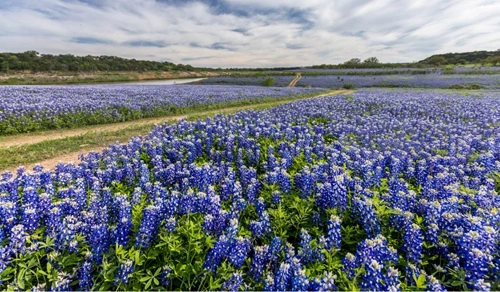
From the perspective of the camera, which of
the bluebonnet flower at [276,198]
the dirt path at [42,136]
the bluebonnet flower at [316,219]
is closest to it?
the bluebonnet flower at [316,219]

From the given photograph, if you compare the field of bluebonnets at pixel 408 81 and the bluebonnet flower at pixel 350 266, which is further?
the field of bluebonnets at pixel 408 81

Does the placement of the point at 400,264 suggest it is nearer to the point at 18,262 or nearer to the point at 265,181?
the point at 265,181

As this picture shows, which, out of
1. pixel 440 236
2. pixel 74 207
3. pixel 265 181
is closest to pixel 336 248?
pixel 440 236

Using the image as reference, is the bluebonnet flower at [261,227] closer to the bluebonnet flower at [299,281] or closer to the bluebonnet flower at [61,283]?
the bluebonnet flower at [299,281]

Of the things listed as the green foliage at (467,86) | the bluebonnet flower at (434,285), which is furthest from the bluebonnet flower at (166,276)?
the green foliage at (467,86)

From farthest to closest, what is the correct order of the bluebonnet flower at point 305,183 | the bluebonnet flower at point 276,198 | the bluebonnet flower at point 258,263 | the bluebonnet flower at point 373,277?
the bluebonnet flower at point 305,183, the bluebonnet flower at point 276,198, the bluebonnet flower at point 258,263, the bluebonnet flower at point 373,277

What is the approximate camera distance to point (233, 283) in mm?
2574

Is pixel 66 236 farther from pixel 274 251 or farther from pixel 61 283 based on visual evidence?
pixel 274 251

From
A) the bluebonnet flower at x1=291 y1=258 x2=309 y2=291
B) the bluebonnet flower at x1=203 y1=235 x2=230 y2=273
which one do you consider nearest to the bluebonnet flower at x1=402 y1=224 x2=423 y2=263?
the bluebonnet flower at x1=291 y1=258 x2=309 y2=291

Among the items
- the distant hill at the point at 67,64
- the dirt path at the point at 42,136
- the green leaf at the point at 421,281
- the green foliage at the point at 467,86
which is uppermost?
the distant hill at the point at 67,64

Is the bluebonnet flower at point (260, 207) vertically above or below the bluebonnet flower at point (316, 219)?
above

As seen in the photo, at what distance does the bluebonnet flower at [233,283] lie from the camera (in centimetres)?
246

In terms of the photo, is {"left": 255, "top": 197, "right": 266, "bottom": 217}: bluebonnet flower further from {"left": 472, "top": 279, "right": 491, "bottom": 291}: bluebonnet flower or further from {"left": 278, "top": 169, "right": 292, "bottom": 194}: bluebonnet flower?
{"left": 472, "top": 279, "right": 491, "bottom": 291}: bluebonnet flower

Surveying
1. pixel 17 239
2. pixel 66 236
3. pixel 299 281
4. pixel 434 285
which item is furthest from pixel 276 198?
pixel 17 239
